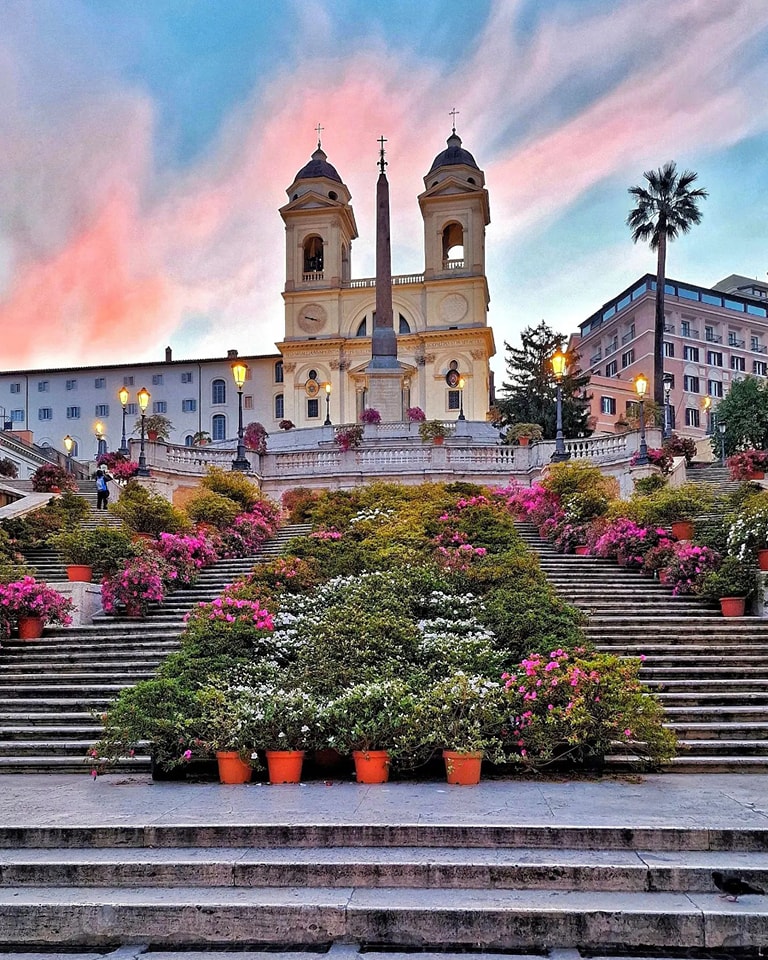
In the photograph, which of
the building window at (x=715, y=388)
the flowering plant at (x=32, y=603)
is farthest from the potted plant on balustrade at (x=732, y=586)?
the building window at (x=715, y=388)

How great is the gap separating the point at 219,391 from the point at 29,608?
68076 mm

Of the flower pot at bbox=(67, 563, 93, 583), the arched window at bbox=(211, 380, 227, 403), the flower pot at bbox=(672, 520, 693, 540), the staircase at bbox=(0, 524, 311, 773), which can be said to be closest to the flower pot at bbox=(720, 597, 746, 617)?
the flower pot at bbox=(672, 520, 693, 540)

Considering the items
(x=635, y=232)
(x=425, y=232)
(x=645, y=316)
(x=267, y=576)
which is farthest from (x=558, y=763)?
(x=645, y=316)

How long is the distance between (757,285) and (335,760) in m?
99.9

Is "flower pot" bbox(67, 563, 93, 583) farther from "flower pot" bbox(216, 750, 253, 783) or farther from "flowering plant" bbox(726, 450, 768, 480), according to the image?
"flowering plant" bbox(726, 450, 768, 480)

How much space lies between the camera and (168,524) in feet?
61.5

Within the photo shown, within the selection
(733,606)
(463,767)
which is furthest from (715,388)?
(463,767)

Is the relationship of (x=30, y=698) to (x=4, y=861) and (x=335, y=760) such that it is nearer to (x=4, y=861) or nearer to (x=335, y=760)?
(x=335, y=760)

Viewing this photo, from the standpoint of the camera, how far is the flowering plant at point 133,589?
45.6ft

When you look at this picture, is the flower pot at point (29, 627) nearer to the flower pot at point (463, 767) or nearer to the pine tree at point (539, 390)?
the flower pot at point (463, 767)

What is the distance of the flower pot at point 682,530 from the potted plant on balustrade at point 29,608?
36.3 ft

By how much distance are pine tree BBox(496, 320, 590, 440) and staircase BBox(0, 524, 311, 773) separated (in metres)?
32.5

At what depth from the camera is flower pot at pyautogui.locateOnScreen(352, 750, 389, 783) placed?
7.95m

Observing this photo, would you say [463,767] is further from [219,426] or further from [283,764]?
[219,426]
